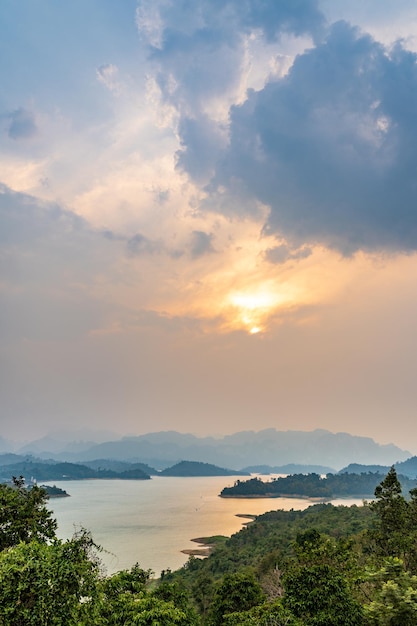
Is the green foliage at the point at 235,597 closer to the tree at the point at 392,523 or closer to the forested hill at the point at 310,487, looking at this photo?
the tree at the point at 392,523

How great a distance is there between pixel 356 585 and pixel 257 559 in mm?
30463

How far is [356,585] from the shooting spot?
13305 millimetres

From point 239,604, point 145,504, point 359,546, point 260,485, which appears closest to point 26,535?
point 239,604

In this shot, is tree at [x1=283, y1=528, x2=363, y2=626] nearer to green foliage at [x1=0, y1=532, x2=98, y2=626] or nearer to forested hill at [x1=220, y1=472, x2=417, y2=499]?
green foliage at [x1=0, y1=532, x2=98, y2=626]

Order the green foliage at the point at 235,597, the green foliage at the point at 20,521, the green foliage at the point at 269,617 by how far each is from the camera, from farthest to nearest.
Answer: the green foliage at the point at 235,597, the green foliage at the point at 20,521, the green foliage at the point at 269,617

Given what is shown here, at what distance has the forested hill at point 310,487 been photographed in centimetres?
12575

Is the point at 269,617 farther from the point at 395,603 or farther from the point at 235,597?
the point at 235,597

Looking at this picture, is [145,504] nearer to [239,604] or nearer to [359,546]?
[359,546]

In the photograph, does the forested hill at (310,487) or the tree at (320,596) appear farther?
the forested hill at (310,487)

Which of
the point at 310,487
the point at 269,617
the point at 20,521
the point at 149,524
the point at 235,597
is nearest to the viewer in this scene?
the point at 269,617

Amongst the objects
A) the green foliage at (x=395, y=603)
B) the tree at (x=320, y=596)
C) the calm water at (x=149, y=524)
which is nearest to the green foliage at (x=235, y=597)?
the tree at (x=320, y=596)

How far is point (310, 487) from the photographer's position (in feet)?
431

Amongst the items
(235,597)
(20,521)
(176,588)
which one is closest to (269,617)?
(176,588)

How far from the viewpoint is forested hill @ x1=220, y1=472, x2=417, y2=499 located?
4951 inches
